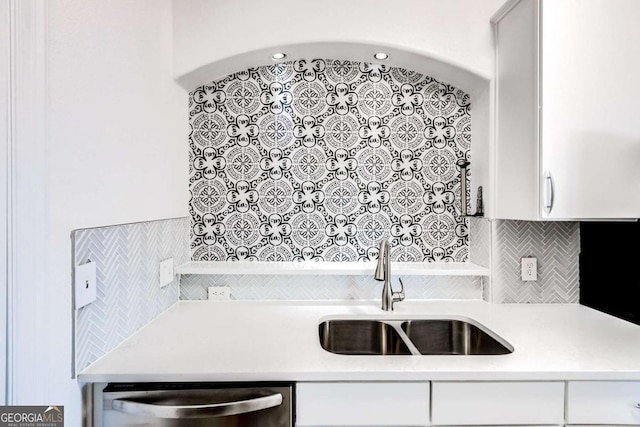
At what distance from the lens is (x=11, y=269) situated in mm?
892

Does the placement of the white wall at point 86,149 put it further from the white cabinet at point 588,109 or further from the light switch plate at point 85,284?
the white cabinet at point 588,109

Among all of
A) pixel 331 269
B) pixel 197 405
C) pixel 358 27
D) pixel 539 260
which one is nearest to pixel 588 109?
pixel 539 260

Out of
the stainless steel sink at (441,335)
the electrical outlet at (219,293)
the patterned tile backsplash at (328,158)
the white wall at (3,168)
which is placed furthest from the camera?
the patterned tile backsplash at (328,158)

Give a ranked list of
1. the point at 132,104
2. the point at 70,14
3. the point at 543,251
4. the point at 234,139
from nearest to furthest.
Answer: the point at 70,14 → the point at 132,104 → the point at 543,251 → the point at 234,139

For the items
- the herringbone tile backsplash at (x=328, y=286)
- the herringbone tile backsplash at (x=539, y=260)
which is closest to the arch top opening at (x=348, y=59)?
the herringbone tile backsplash at (x=539, y=260)

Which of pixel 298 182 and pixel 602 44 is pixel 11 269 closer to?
pixel 298 182

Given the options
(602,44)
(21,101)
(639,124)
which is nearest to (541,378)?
(639,124)

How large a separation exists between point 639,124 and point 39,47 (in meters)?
1.88

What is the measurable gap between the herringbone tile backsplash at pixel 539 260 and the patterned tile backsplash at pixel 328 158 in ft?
0.73

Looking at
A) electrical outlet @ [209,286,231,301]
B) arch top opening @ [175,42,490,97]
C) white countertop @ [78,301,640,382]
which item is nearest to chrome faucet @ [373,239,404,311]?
white countertop @ [78,301,640,382]

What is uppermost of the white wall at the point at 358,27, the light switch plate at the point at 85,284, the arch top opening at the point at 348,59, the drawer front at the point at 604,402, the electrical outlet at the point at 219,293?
the white wall at the point at 358,27

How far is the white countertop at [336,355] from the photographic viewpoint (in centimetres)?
111

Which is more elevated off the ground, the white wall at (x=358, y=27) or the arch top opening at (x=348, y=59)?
the white wall at (x=358, y=27)

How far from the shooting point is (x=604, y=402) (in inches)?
44.8
